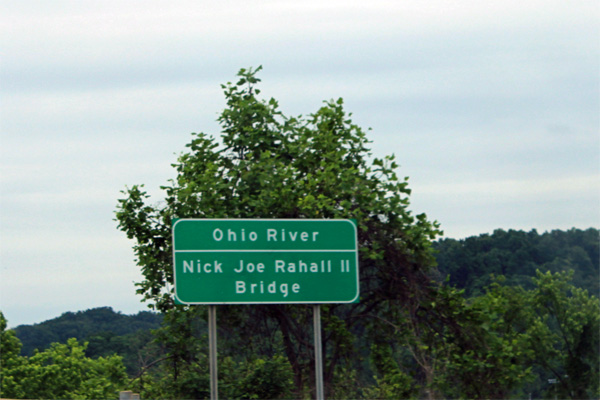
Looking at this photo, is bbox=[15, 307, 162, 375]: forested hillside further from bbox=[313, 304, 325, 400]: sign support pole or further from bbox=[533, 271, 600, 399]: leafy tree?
bbox=[313, 304, 325, 400]: sign support pole

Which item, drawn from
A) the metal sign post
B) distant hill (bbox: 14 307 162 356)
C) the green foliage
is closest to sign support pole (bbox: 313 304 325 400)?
the metal sign post

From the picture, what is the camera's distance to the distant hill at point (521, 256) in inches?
2319

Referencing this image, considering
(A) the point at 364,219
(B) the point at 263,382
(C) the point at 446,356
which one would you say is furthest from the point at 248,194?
(C) the point at 446,356

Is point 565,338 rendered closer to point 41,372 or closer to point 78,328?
point 78,328

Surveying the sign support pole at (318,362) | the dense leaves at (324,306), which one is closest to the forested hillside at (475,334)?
the dense leaves at (324,306)

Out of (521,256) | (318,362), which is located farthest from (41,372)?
(521,256)

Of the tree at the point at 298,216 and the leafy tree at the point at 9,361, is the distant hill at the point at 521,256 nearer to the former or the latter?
the leafy tree at the point at 9,361

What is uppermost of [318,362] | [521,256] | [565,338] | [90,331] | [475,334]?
[521,256]

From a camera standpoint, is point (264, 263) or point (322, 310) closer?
point (264, 263)

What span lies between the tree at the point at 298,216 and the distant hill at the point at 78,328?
2438 centimetres

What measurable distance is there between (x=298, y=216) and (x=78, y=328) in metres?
35.2

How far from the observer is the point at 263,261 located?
28.1 feet

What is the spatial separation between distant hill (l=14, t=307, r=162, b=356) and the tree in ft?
80.0

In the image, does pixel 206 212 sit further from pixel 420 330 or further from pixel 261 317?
pixel 420 330
